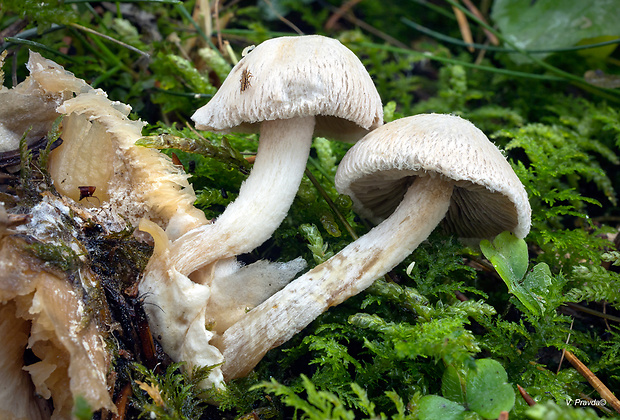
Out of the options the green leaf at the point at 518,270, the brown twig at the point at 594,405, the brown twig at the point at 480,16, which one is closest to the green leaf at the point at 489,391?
the green leaf at the point at 518,270

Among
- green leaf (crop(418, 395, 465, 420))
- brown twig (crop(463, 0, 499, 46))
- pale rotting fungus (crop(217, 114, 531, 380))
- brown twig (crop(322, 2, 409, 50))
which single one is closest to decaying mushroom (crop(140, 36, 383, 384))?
pale rotting fungus (crop(217, 114, 531, 380))

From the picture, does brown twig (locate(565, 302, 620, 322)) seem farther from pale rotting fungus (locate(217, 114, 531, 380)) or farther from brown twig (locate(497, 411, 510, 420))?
brown twig (locate(497, 411, 510, 420))

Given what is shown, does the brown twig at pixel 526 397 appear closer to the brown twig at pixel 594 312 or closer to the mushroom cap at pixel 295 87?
the brown twig at pixel 594 312

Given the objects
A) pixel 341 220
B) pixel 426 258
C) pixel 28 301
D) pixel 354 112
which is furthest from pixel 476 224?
pixel 28 301

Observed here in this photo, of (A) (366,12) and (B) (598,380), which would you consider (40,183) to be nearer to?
(B) (598,380)

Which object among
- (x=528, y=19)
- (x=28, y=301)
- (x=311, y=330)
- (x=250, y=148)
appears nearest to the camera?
(x=28, y=301)
